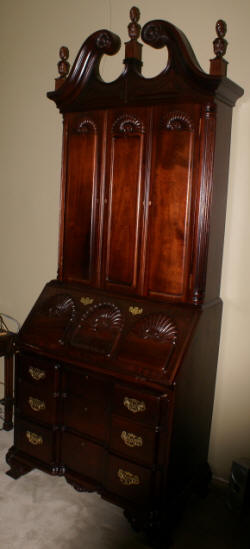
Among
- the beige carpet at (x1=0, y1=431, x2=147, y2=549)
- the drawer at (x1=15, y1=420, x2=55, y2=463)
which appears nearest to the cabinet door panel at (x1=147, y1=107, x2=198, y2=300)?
the drawer at (x1=15, y1=420, x2=55, y2=463)

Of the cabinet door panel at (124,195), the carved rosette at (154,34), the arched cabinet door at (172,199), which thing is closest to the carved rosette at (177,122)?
the arched cabinet door at (172,199)

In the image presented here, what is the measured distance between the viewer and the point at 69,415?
2.23 meters

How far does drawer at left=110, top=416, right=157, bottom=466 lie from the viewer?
193 centimetres

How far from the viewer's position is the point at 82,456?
2.21m

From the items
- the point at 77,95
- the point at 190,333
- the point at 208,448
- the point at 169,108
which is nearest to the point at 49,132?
the point at 77,95

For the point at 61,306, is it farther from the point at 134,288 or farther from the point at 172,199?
the point at 172,199

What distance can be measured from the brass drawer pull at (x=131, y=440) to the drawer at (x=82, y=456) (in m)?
0.18

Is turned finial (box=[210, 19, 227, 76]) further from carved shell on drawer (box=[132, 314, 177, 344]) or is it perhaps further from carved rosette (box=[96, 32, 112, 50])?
carved shell on drawer (box=[132, 314, 177, 344])

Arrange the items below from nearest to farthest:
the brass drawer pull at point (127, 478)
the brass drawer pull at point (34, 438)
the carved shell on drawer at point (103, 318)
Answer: the brass drawer pull at point (127, 478) → the carved shell on drawer at point (103, 318) → the brass drawer pull at point (34, 438)

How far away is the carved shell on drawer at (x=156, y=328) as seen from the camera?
196 centimetres

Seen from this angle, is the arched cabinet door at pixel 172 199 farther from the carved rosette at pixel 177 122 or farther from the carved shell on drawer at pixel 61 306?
the carved shell on drawer at pixel 61 306

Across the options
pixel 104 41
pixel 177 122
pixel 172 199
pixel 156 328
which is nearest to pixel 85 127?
pixel 104 41

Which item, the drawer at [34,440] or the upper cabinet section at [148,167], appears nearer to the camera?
the upper cabinet section at [148,167]

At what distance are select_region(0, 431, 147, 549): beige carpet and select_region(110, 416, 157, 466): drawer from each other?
1.40 feet
